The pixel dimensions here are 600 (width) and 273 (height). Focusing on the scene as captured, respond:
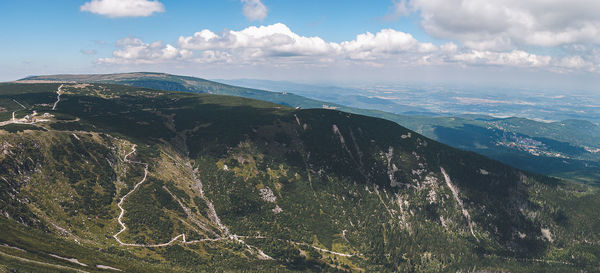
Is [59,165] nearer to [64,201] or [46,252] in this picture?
[64,201]

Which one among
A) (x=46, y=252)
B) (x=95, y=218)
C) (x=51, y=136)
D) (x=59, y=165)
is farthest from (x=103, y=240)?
(x=51, y=136)

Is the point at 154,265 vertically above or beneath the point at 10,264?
beneath

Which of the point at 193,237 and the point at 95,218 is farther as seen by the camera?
the point at 193,237

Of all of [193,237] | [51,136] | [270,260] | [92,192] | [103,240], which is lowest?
[270,260]

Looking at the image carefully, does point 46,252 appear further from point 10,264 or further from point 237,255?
point 237,255

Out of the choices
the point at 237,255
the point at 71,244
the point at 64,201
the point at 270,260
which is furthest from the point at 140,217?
the point at 270,260

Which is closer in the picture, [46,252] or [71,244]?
[46,252]

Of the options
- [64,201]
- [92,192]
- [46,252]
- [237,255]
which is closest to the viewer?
[46,252]

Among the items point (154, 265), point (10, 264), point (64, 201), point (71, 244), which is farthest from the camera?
point (64, 201)

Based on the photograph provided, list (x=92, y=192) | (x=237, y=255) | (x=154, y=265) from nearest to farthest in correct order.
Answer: (x=154, y=265) → (x=92, y=192) → (x=237, y=255)
